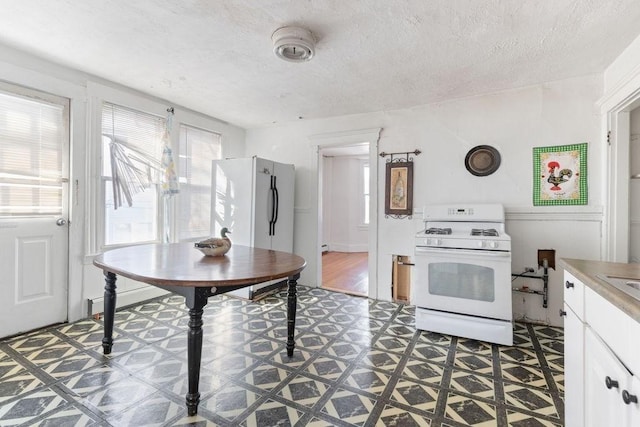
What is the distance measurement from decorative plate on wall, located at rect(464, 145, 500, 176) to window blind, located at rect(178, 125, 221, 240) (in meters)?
3.17

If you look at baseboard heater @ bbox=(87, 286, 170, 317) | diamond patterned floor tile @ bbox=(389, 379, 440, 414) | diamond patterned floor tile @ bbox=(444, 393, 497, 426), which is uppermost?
baseboard heater @ bbox=(87, 286, 170, 317)

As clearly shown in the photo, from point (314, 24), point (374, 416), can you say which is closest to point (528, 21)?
point (314, 24)

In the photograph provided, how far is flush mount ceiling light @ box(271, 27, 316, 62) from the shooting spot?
1.98 m

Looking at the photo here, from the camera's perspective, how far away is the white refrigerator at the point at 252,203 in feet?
11.7

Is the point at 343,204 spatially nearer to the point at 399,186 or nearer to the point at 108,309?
the point at 399,186

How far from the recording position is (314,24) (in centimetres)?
196

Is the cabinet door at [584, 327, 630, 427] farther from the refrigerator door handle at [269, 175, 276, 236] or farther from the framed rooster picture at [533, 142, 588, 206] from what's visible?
the refrigerator door handle at [269, 175, 276, 236]

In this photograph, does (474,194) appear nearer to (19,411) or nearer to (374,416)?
(374,416)

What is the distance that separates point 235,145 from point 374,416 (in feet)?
12.8

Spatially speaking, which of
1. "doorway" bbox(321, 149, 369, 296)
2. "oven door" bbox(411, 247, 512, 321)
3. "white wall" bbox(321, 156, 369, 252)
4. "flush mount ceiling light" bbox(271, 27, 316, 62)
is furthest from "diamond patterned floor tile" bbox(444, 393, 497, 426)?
"white wall" bbox(321, 156, 369, 252)

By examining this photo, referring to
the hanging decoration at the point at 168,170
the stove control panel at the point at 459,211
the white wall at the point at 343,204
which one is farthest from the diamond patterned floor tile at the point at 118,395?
the white wall at the point at 343,204

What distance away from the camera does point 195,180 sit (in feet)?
12.8

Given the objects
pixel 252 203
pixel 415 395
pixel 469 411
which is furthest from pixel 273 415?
pixel 252 203

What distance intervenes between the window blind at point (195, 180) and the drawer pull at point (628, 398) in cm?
384
